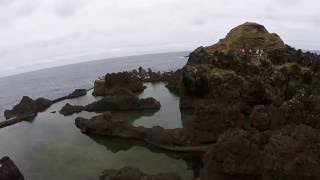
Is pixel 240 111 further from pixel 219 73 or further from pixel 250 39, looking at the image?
pixel 250 39

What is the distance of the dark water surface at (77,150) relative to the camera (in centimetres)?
3055

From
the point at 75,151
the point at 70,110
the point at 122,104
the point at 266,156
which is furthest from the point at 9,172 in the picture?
the point at 70,110

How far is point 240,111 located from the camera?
37.5 meters

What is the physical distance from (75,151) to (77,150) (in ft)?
0.84

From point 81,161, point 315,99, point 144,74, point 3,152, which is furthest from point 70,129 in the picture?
point 144,74

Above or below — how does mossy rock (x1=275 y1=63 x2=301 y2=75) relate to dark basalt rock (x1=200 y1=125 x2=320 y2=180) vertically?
above

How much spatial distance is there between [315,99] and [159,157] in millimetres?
13177

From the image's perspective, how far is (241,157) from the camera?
24.8 m

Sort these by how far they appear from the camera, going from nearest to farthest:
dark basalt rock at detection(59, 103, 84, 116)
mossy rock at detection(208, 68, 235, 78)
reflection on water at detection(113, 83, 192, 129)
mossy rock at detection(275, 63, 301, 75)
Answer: reflection on water at detection(113, 83, 192, 129)
mossy rock at detection(275, 63, 301, 75)
mossy rock at detection(208, 68, 235, 78)
dark basalt rock at detection(59, 103, 84, 116)

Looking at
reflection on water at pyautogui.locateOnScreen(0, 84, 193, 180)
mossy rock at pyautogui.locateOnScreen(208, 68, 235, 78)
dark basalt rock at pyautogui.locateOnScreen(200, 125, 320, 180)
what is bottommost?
reflection on water at pyautogui.locateOnScreen(0, 84, 193, 180)

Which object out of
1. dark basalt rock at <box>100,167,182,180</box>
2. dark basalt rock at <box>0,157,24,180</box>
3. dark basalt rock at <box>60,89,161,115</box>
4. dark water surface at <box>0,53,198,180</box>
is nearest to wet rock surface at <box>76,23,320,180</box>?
dark water surface at <box>0,53,198,180</box>

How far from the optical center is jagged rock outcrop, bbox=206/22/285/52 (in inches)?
2506

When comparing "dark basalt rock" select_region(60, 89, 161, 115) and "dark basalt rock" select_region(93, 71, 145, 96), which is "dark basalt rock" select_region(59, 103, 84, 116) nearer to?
"dark basalt rock" select_region(60, 89, 161, 115)

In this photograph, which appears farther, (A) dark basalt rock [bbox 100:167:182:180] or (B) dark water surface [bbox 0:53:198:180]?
(B) dark water surface [bbox 0:53:198:180]
